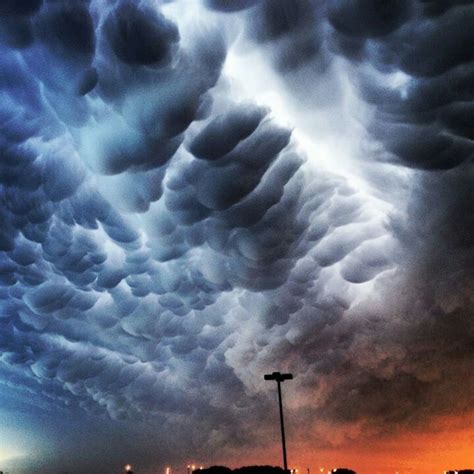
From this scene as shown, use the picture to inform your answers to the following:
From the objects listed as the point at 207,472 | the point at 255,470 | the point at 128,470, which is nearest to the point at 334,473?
the point at 255,470

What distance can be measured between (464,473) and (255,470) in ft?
132

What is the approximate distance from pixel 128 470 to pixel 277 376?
42.4 ft

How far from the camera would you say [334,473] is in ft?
226

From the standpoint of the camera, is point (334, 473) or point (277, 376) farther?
point (334, 473)

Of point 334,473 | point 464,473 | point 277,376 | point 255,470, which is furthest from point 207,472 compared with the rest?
point 464,473

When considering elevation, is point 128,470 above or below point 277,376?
below

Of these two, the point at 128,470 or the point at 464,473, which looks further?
the point at 464,473

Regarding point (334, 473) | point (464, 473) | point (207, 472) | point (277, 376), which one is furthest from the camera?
point (464, 473)

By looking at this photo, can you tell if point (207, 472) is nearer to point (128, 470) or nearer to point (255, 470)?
point (255, 470)

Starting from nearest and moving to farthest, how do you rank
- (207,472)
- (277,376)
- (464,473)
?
(277,376) < (207,472) < (464,473)

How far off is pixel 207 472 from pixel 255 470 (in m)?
6.37

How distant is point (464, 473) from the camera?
3036 inches

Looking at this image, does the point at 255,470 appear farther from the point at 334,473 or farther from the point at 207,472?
the point at 334,473

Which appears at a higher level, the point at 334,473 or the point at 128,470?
the point at 334,473
